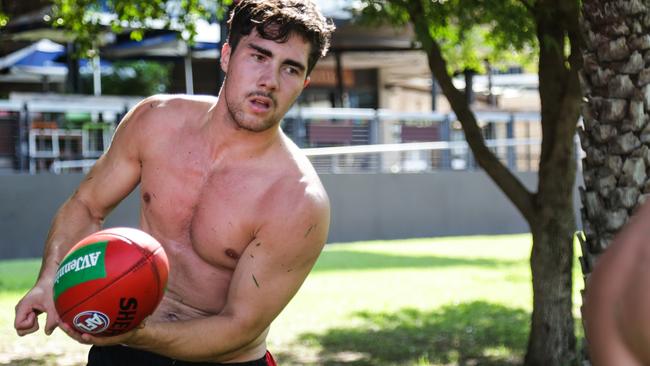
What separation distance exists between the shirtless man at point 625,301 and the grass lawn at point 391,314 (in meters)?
6.37

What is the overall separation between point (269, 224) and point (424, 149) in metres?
15.0

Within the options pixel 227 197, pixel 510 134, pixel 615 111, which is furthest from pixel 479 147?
pixel 510 134

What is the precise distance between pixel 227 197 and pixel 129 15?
520 centimetres

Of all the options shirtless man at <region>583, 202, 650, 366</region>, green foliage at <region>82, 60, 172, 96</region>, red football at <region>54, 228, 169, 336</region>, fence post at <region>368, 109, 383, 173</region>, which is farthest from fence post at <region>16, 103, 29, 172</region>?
shirtless man at <region>583, 202, 650, 366</region>

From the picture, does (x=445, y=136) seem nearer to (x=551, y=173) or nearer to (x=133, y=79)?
(x=133, y=79)

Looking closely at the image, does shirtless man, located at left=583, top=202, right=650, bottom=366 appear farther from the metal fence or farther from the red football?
the metal fence

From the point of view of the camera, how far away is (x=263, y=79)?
12.6ft

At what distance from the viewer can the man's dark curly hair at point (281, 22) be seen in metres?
3.92

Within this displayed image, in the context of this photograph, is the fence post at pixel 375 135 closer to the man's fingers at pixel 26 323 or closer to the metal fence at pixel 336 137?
the metal fence at pixel 336 137

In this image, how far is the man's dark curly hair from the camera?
154 inches

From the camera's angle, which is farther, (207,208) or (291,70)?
(207,208)

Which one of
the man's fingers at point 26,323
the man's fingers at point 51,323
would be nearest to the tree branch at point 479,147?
the man's fingers at point 26,323

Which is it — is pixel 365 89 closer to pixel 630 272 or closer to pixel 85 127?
pixel 85 127

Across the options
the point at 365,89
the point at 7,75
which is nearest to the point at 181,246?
the point at 7,75
